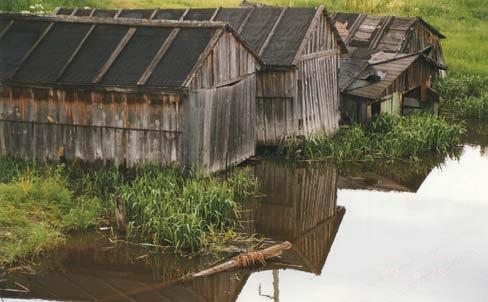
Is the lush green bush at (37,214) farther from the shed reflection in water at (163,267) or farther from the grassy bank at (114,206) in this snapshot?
the shed reflection in water at (163,267)

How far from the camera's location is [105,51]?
47.4 ft

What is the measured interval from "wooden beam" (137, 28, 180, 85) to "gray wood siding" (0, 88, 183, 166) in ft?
1.21

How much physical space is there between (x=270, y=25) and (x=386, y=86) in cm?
390

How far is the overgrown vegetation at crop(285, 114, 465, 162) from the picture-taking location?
1817cm

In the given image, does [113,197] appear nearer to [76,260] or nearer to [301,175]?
[76,260]

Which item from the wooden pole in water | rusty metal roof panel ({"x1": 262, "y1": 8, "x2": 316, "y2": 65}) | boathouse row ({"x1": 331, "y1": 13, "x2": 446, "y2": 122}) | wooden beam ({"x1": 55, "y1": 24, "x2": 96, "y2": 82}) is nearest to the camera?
the wooden pole in water

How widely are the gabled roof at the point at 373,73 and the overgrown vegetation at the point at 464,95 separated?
2.60 metres

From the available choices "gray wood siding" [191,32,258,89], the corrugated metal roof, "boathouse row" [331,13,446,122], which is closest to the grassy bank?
"gray wood siding" [191,32,258,89]

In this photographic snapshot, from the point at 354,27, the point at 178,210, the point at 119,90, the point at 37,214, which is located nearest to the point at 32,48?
the point at 119,90

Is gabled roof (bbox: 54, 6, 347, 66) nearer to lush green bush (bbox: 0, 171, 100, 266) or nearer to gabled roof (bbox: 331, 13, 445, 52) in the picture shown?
gabled roof (bbox: 331, 13, 445, 52)

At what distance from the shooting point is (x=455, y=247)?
40.6ft

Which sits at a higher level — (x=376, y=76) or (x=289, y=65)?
(x=289, y=65)

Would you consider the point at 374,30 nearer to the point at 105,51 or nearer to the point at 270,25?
the point at 270,25

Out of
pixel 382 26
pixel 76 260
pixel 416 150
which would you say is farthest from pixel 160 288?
pixel 382 26
